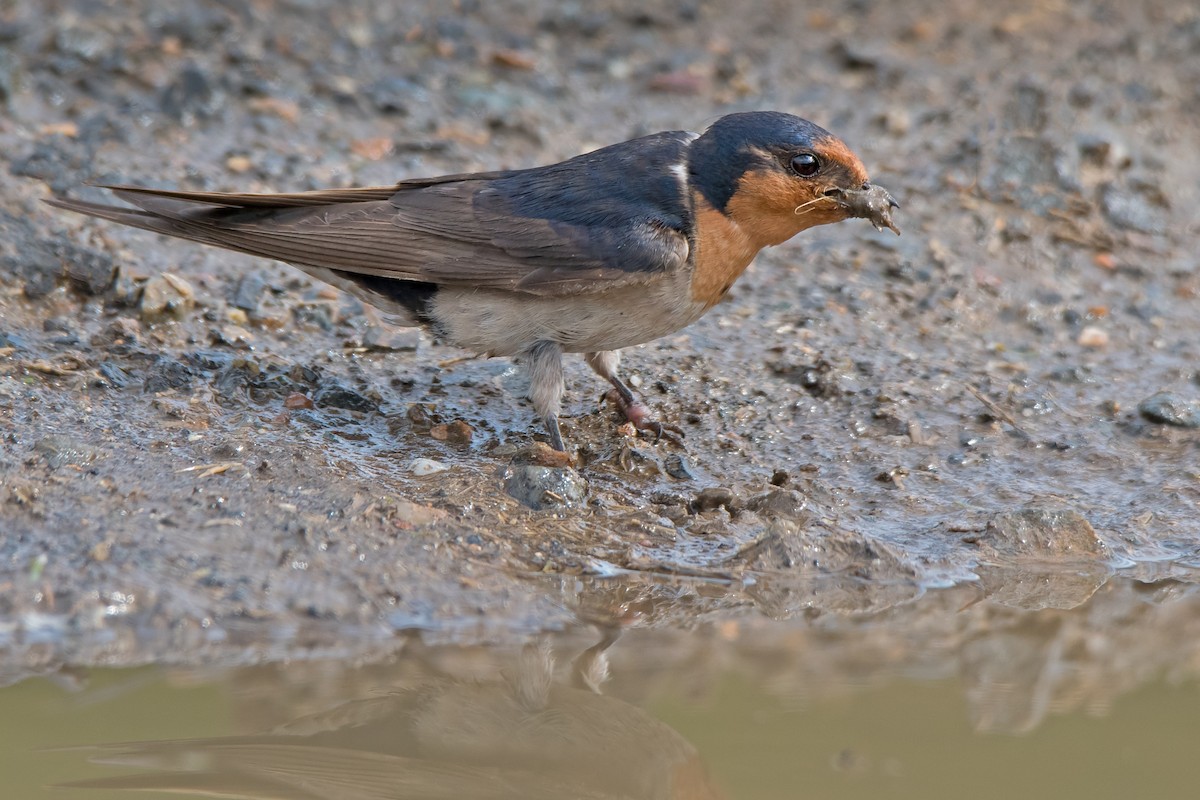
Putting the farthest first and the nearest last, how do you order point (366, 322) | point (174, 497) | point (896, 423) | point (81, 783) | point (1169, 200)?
point (1169, 200), point (366, 322), point (896, 423), point (174, 497), point (81, 783)

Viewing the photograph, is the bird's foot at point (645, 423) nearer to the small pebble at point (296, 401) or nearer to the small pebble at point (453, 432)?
the small pebble at point (453, 432)

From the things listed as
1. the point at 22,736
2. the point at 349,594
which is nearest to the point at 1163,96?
the point at 349,594

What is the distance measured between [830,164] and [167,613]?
270cm

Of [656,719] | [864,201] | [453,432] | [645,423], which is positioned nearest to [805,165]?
[864,201]

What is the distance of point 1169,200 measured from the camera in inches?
282

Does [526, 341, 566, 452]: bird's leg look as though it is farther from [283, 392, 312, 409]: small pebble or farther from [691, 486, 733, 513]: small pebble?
[283, 392, 312, 409]: small pebble

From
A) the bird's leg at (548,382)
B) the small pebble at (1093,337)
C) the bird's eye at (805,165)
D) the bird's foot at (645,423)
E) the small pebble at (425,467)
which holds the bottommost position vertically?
the small pebble at (425,467)

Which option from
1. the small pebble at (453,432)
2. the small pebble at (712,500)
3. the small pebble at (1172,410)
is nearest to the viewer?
the small pebble at (712,500)

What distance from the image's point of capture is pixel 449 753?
3.47 meters

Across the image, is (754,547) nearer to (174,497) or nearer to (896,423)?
(896,423)

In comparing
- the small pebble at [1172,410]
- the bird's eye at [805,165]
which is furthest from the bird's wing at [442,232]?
the small pebble at [1172,410]

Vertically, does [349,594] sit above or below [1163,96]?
below

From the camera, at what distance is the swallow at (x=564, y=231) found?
16.4 feet

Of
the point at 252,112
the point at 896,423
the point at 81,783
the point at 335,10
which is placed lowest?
the point at 81,783
